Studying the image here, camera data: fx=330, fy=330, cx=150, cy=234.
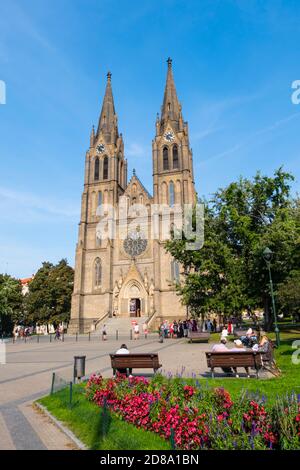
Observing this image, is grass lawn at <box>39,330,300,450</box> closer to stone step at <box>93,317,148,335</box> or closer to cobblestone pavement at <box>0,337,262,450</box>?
cobblestone pavement at <box>0,337,262,450</box>

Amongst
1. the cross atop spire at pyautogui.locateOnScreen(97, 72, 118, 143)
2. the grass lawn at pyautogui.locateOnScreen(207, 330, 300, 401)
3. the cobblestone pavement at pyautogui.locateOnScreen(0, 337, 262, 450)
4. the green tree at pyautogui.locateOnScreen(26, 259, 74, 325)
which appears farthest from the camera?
the cross atop spire at pyautogui.locateOnScreen(97, 72, 118, 143)

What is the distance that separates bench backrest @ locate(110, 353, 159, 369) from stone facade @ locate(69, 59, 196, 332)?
96.7 ft

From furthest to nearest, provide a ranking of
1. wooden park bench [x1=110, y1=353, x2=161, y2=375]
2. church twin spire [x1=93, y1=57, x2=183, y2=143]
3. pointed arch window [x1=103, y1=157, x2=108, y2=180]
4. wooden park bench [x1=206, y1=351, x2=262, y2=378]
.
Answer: church twin spire [x1=93, y1=57, x2=183, y2=143] < pointed arch window [x1=103, y1=157, x2=108, y2=180] < wooden park bench [x1=110, y1=353, x2=161, y2=375] < wooden park bench [x1=206, y1=351, x2=262, y2=378]

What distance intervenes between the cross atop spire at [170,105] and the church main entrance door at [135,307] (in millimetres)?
26807

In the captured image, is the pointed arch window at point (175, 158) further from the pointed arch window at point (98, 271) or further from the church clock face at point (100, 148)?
the pointed arch window at point (98, 271)

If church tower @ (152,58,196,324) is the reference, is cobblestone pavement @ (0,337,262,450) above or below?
below

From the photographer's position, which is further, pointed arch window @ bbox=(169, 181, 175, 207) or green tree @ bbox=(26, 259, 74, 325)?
green tree @ bbox=(26, 259, 74, 325)

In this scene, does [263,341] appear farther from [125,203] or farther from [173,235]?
[125,203]

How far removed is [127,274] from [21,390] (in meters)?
34.1

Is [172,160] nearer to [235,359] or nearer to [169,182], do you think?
[169,182]

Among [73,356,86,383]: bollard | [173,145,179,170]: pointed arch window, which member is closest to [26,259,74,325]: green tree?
[173,145,179,170]: pointed arch window

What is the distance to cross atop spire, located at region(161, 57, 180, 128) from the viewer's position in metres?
50.9

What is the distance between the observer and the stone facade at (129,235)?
41844 millimetres

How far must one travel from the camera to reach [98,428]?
545 centimetres
